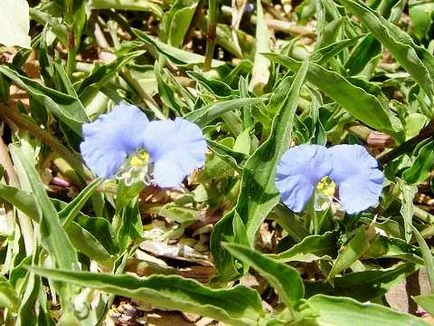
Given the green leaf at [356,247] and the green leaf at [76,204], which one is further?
the green leaf at [356,247]

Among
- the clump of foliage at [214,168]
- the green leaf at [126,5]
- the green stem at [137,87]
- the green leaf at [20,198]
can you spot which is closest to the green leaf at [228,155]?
the clump of foliage at [214,168]

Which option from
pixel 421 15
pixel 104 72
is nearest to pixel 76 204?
pixel 104 72

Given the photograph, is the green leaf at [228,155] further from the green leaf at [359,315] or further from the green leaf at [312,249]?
the green leaf at [359,315]

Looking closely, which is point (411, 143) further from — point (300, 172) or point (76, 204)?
point (76, 204)

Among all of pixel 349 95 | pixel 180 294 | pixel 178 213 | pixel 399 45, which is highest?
pixel 399 45

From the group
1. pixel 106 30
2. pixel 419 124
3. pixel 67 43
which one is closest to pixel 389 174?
pixel 419 124

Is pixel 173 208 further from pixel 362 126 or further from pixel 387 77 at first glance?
pixel 387 77
